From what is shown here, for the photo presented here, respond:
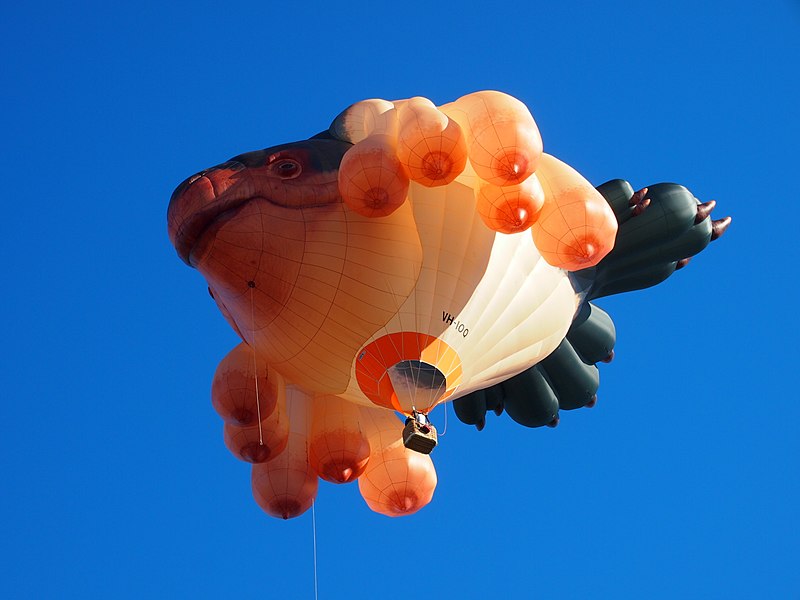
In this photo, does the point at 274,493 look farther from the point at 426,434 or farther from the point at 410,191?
the point at 410,191

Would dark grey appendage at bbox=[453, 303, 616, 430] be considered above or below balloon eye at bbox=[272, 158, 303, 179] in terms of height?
below

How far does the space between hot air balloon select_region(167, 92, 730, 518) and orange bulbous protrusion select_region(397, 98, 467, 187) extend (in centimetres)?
1

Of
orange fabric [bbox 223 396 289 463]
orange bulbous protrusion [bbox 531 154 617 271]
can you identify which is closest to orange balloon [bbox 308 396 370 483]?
orange fabric [bbox 223 396 289 463]

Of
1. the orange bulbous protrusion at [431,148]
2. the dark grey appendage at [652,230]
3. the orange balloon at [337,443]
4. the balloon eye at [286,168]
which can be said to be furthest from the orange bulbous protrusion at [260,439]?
the dark grey appendage at [652,230]

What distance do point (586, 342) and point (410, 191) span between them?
11.7ft

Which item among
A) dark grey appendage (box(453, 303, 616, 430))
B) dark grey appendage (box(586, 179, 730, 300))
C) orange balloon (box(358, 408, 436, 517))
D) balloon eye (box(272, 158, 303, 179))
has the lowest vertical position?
orange balloon (box(358, 408, 436, 517))

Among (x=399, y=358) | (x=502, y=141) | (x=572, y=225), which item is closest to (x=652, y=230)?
(x=572, y=225)

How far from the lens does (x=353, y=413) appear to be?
1532 centimetres

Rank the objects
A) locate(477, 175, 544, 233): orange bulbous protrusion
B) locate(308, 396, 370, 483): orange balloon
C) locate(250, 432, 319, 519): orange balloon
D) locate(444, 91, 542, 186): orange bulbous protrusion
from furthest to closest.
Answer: locate(250, 432, 319, 519): orange balloon
locate(308, 396, 370, 483): orange balloon
locate(477, 175, 544, 233): orange bulbous protrusion
locate(444, 91, 542, 186): orange bulbous protrusion

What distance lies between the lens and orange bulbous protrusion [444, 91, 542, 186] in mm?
13414

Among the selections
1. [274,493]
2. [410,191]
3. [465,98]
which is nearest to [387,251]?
[410,191]

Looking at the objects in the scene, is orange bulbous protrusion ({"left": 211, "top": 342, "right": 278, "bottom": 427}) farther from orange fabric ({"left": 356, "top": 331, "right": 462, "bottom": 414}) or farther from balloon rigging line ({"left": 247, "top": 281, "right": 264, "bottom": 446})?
orange fabric ({"left": 356, "top": 331, "right": 462, "bottom": 414})

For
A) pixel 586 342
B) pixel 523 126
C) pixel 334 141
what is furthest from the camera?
pixel 586 342

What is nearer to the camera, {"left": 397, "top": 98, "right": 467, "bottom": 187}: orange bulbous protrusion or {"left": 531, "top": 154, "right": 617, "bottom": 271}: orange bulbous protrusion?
{"left": 397, "top": 98, "right": 467, "bottom": 187}: orange bulbous protrusion
